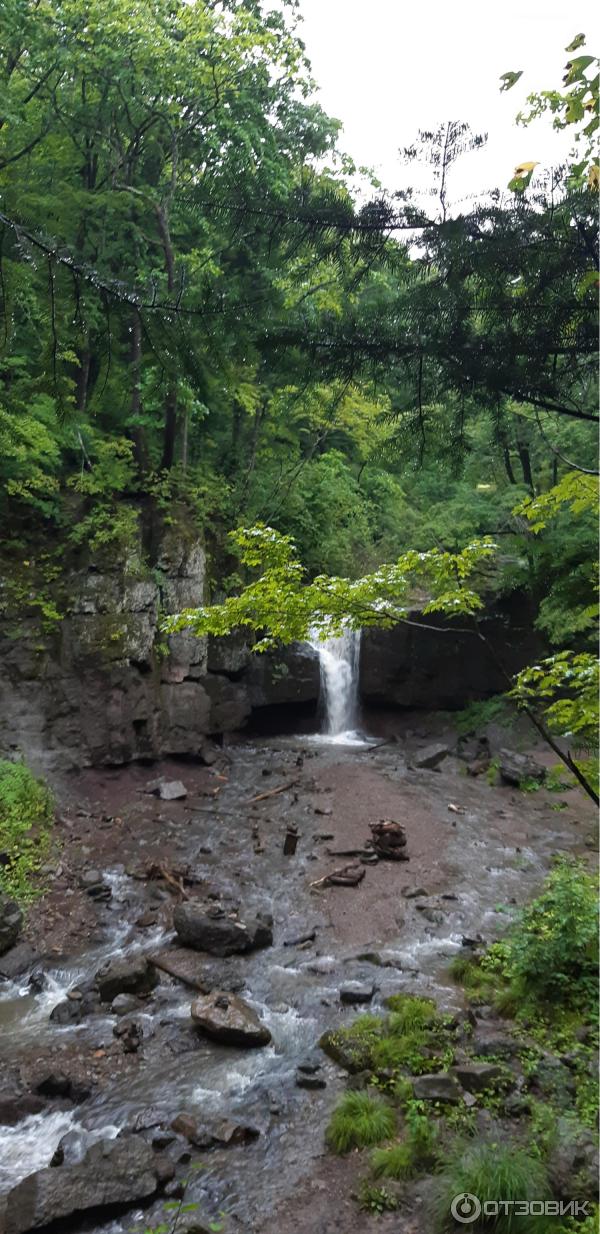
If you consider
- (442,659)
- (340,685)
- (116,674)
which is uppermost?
(442,659)

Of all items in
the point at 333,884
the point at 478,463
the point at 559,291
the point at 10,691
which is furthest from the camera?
the point at 478,463

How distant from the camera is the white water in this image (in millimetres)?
19531

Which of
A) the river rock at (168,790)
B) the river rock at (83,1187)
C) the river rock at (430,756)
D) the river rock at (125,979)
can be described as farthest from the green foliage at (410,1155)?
the river rock at (430,756)

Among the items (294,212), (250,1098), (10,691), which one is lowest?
(250,1098)

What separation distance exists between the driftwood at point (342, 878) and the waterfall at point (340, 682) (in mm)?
8852

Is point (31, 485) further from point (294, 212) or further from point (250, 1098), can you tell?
point (250, 1098)

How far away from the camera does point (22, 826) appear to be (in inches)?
409

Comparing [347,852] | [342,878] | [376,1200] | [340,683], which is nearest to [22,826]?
[342,878]

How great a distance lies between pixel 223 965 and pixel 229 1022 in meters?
1.38

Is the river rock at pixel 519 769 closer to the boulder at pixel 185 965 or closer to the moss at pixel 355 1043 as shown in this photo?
the boulder at pixel 185 965

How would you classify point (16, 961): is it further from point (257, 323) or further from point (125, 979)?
point (257, 323)

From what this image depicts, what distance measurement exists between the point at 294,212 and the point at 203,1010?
274 inches

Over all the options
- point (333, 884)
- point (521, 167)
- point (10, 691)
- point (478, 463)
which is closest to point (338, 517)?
point (478, 463)

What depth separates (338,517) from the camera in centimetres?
2281
